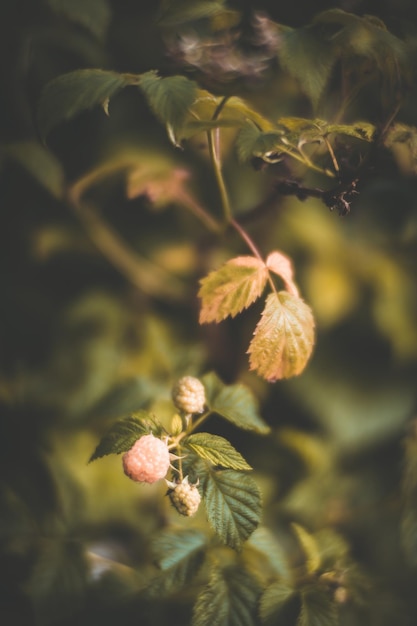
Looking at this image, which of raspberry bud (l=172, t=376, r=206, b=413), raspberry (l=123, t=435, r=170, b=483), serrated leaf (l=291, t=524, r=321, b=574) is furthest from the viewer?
serrated leaf (l=291, t=524, r=321, b=574)

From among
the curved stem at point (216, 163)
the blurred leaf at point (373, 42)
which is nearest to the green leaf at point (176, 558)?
the curved stem at point (216, 163)

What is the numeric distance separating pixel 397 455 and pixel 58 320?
98cm

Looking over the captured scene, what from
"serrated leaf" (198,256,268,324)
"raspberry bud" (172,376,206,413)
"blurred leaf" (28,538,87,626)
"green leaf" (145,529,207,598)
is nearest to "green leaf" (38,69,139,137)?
"serrated leaf" (198,256,268,324)

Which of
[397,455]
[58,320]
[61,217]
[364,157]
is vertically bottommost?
[397,455]

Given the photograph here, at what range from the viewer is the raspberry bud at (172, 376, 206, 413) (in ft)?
2.20

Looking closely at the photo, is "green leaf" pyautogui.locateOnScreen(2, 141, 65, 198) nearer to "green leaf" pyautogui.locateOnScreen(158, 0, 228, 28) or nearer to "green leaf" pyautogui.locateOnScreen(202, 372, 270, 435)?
"green leaf" pyautogui.locateOnScreen(158, 0, 228, 28)

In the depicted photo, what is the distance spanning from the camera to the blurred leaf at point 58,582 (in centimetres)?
89

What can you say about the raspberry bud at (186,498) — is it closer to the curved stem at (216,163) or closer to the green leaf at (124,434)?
the green leaf at (124,434)

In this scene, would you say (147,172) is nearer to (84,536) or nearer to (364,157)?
(364,157)

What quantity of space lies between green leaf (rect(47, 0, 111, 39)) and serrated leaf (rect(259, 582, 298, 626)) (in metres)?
0.96

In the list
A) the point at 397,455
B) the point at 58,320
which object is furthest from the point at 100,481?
the point at 397,455

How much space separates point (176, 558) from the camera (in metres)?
0.78

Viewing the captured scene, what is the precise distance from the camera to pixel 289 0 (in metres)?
1.20

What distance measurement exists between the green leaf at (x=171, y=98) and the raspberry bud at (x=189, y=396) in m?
0.31
